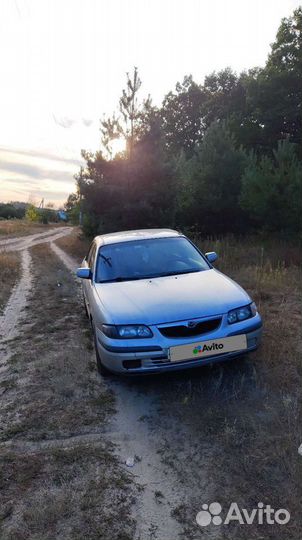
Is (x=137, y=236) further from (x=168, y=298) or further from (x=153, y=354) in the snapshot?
(x=153, y=354)

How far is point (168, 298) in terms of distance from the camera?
3.91m

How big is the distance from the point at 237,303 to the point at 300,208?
913cm

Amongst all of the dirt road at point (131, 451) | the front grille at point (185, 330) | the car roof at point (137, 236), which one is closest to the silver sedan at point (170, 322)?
the front grille at point (185, 330)

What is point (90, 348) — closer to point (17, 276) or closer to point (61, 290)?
point (61, 290)

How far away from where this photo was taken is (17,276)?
12164 mm

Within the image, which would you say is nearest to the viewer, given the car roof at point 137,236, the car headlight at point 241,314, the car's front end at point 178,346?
the car's front end at point 178,346

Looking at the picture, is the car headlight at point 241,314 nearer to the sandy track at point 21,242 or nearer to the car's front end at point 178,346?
the car's front end at point 178,346

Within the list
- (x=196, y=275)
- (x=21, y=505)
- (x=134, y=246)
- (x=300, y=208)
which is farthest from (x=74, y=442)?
(x=300, y=208)

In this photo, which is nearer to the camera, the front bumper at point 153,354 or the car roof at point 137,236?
the front bumper at point 153,354

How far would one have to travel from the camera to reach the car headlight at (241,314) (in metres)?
3.75

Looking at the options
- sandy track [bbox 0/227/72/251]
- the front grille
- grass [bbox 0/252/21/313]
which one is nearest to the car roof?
the front grille

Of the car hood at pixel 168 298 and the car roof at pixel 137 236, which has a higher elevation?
the car roof at pixel 137 236

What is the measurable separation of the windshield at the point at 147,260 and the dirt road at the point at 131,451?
3.82 feet

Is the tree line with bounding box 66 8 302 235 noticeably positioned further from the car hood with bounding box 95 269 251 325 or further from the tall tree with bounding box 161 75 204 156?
the tall tree with bounding box 161 75 204 156
